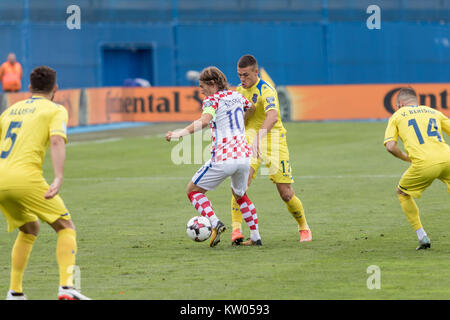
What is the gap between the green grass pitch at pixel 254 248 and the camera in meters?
7.54

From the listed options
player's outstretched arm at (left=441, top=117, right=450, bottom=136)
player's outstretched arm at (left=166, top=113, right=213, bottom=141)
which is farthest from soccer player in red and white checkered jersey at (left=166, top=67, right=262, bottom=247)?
player's outstretched arm at (left=441, top=117, right=450, bottom=136)

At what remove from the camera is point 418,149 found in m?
9.09

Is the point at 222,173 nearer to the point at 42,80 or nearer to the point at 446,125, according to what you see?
the point at 446,125

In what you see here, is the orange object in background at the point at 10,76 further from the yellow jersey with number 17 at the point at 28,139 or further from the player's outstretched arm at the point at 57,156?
the player's outstretched arm at the point at 57,156

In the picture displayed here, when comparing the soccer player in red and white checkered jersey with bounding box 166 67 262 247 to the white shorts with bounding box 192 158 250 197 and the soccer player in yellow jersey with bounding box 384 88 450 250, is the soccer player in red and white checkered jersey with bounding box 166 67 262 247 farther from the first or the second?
the soccer player in yellow jersey with bounding box 384 88 450 250

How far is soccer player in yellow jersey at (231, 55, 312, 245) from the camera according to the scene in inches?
388

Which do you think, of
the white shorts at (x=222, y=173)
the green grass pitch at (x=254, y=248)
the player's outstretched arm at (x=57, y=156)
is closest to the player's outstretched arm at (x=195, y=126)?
the white shorts at (x=222, y=173)

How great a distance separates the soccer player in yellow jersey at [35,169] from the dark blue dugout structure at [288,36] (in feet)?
111

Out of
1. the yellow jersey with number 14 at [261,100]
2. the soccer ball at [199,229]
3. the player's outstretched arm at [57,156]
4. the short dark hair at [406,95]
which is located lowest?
the soccer ball at [199,229]

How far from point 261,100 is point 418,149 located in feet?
6.20

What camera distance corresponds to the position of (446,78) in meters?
40.6

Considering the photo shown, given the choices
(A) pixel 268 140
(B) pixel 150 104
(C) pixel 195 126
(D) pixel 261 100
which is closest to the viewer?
(C) pixel 195 126

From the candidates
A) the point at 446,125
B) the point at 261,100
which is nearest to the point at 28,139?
the point at 261,100

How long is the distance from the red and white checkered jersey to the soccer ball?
0.73 meters
